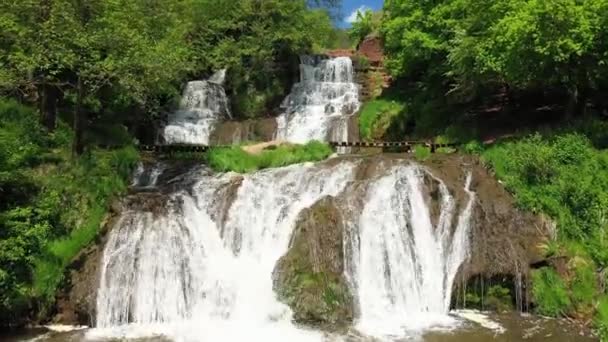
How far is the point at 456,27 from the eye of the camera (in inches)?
934

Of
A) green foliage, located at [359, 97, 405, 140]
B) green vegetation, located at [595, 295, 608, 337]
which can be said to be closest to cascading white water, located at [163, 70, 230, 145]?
green foliage, located at [359, 97, 405, 140]

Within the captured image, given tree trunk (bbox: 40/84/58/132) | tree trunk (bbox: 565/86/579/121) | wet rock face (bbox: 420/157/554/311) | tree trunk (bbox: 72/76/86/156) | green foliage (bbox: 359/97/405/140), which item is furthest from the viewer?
green foliage (bbox: 359/97/405/140)

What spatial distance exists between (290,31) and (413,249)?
19571 millimetres

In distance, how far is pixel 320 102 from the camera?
101 feet

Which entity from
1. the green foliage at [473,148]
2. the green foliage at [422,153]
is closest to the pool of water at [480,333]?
the green foliage at [422,153]

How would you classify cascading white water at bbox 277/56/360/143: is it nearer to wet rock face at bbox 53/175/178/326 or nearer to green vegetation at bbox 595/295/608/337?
wet rock face at bbox 53/175/178/326

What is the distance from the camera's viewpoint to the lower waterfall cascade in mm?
13852

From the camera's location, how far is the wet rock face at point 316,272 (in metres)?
13.8

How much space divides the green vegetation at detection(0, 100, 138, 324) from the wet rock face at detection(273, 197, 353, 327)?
5.54m

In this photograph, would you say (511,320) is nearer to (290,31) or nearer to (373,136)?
(373,136)

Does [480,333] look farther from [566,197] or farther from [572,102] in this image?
[572,102]

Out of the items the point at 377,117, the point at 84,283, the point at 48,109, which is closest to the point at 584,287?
the point at 84,283

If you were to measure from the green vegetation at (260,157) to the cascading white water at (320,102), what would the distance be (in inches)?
250

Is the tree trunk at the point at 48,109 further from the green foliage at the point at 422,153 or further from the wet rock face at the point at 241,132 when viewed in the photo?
the green foliage at the point at 422,153
